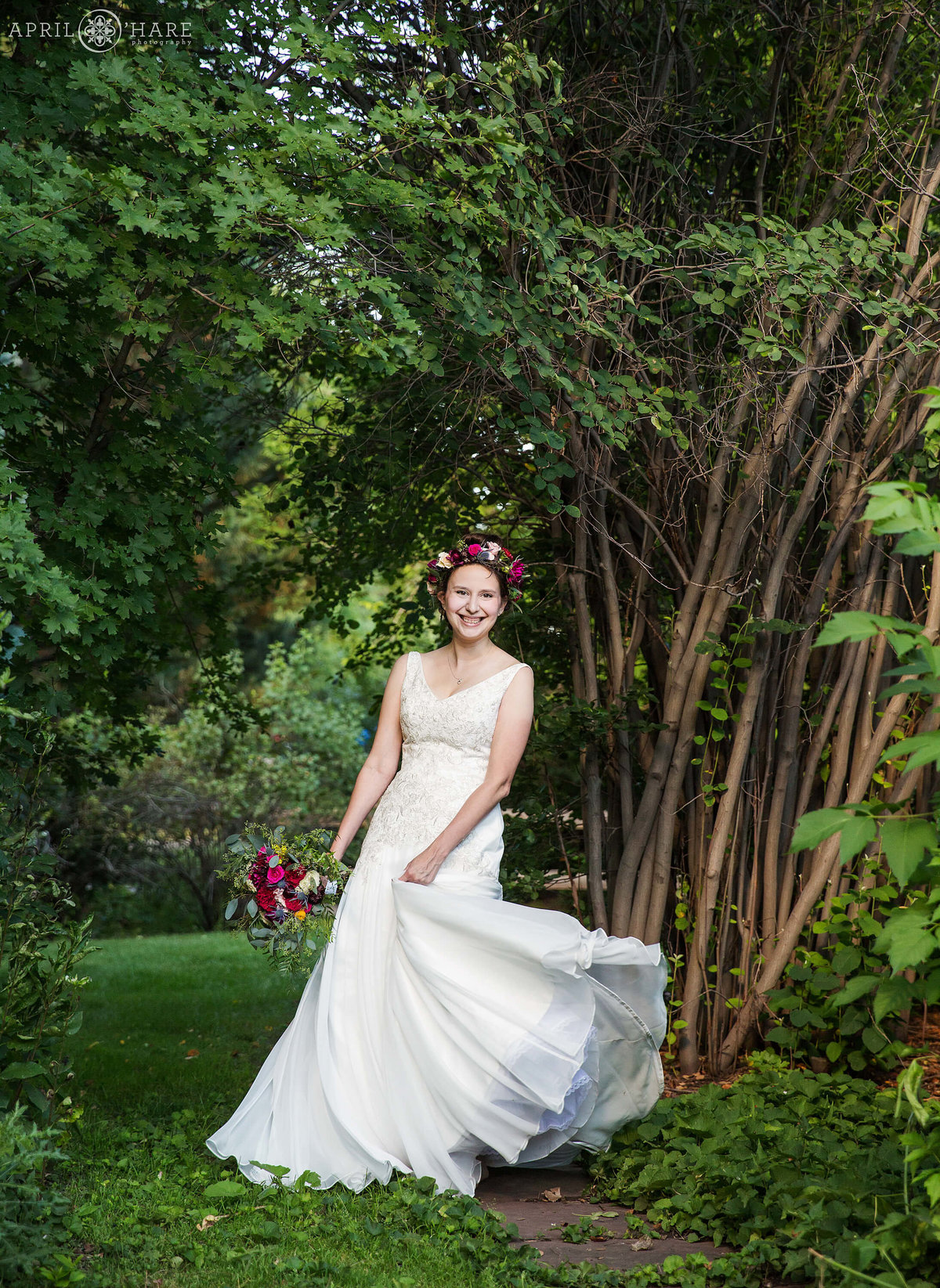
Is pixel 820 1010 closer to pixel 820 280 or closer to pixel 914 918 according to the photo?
pixel 914 918

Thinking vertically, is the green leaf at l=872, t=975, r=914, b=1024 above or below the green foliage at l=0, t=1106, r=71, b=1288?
above

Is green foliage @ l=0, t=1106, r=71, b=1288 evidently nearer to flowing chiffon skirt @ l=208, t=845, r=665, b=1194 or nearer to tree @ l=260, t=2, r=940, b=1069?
flowing chiffon skirt @ l=208, t=845, r=665, b=1194

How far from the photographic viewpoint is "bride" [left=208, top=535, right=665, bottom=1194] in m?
3.44

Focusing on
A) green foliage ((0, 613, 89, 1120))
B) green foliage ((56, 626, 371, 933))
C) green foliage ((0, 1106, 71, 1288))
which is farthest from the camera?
green foliage ((56, 626, 371, 933))

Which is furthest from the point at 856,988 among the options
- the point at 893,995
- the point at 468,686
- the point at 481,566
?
the point at 481,566

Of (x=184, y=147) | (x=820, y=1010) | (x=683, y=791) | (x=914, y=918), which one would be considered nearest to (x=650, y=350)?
(x=683, y=791)

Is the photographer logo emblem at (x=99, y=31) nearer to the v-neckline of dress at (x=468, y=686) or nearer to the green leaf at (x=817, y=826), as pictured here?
the v-neckline of dress at (x=468, y=686)

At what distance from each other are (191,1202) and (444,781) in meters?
1.52

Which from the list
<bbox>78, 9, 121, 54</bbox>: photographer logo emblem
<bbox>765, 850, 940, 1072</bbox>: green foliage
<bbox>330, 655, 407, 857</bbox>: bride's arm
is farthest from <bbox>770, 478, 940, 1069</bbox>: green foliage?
<bbox>78, 9, 121, 54</bbox>: photographer logo emblem

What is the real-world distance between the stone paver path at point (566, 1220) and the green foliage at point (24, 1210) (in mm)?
1292

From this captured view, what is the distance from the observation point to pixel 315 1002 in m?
3.83

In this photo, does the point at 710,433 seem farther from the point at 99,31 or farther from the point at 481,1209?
the point at 481,1209

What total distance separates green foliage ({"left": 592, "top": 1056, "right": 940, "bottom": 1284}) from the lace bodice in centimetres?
108

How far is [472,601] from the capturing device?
400cm
